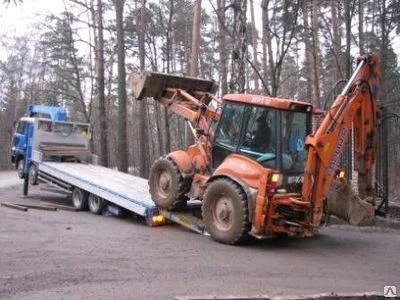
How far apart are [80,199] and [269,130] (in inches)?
278

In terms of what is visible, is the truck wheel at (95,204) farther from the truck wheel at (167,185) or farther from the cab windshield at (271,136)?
the cab windshield at (271,136)

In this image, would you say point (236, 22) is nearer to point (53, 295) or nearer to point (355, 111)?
point (355, 111)

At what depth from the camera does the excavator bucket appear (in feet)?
41.2

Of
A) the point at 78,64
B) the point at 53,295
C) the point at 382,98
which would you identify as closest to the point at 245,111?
the point at 53,295

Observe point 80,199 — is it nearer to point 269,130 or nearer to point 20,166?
point 20,166

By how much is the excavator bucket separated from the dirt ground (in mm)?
2975

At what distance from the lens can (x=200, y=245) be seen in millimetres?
10375

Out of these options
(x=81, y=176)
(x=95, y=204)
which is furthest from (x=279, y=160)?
(x=81, y=176)

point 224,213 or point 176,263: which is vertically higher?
point 224,213

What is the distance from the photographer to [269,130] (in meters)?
10.4

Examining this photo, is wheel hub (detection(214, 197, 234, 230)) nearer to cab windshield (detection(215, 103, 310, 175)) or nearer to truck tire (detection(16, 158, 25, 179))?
cab windshield (detection(215, 103, 310, 175))

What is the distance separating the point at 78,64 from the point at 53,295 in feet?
107

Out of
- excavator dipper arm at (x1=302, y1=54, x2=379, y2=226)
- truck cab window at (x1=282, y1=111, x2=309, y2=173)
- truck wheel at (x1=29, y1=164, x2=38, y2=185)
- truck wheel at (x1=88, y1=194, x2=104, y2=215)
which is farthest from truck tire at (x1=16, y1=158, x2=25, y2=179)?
excavator dipper arm at (x1=302, y1=54, x2=379, y2=226)

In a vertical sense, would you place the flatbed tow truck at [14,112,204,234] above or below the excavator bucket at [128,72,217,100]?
below
